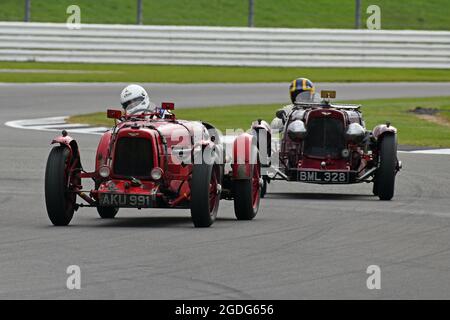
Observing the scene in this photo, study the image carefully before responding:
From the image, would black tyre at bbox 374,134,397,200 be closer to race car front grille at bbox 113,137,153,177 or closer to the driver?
the driver

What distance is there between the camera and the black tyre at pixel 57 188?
11.3m

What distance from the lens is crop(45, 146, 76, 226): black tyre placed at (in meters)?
11.3

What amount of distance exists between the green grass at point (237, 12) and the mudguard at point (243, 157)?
2890cm

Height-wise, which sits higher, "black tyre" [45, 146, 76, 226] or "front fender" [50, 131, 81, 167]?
"front fender" [50, 131, 81, 167]

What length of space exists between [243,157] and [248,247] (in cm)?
223

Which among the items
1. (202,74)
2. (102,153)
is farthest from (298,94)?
(202,74)

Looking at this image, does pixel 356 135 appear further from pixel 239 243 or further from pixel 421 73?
pixel 421 73

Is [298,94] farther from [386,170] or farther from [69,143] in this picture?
[69,143]

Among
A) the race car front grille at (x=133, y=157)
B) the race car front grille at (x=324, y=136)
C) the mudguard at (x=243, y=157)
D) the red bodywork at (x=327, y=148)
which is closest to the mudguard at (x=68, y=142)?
the race car front grille at (x=133, y=157)

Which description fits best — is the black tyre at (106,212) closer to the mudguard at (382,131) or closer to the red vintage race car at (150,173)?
the red vintage race car at (150,173)

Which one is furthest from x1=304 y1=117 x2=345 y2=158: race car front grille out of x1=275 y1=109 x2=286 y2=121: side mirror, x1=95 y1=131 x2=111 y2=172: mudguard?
x1=95 y1=131 x2=111 y2=172: mudguard

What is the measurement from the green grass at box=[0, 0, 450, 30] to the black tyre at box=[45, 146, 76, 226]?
98.3 ft

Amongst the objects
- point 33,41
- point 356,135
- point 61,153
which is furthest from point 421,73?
point 61,153

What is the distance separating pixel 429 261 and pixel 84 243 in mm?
2658
